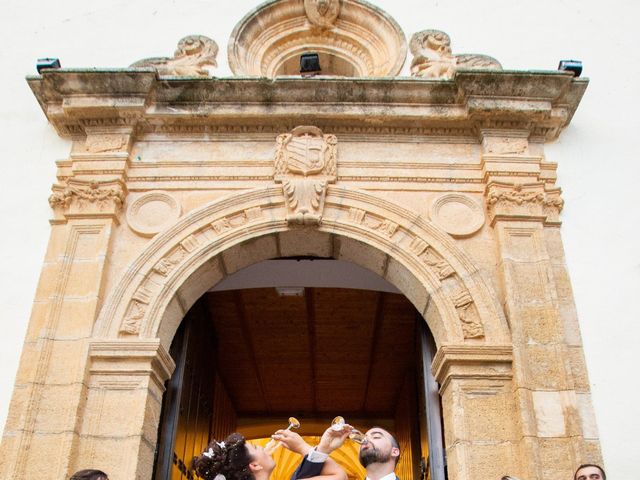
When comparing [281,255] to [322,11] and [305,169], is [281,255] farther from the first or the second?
[322,11]

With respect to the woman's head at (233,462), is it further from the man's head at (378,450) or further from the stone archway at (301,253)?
the stone archway at (301,253)

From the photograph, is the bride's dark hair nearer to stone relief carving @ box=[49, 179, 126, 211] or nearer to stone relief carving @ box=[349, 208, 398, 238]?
stone relief carving @ box=[349, 208, 398, 238]

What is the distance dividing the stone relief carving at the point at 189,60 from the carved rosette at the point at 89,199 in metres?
1.23

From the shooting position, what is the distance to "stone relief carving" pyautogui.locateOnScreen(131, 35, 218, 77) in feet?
20.2

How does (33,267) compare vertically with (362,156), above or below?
below

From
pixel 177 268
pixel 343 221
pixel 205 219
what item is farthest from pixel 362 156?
pixel 177 268

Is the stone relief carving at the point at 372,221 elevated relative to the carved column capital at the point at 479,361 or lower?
elevated

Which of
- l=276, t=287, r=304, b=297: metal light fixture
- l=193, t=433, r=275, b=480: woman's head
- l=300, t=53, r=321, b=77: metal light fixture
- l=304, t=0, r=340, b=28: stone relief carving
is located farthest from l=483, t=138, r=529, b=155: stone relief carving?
l=193, t=433, r=275, b=480: woman's head

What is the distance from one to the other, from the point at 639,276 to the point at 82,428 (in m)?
4.26

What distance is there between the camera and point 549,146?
596cm

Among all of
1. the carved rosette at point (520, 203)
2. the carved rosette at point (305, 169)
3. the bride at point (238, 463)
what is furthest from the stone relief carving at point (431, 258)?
the bride at point (238, 463)

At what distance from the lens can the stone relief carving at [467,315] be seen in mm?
4930

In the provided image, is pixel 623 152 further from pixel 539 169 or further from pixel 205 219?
pixel 205 219

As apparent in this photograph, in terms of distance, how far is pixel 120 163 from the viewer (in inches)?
222
